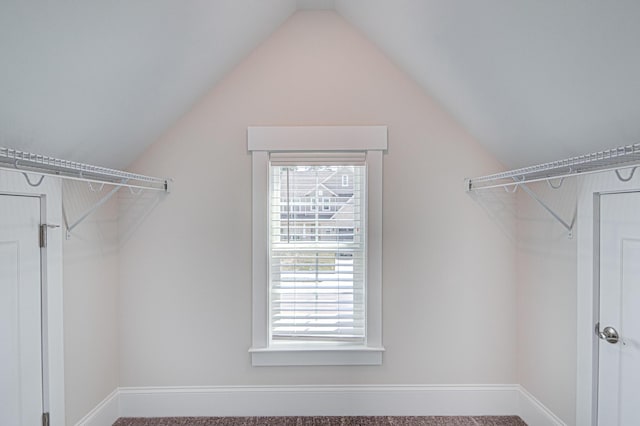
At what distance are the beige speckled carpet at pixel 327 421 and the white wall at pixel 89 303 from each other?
40 cm

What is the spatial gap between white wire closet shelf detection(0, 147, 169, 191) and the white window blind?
0.84 m

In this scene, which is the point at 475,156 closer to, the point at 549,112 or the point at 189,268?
the point at 549,112

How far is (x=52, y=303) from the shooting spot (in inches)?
70.1

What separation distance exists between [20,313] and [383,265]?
202 centimetres

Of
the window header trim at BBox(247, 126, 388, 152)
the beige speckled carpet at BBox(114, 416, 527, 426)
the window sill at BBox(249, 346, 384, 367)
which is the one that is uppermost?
the window header trim at BBox(247, 126, 388, 152)

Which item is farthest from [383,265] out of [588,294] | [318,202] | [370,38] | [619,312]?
[370,38]

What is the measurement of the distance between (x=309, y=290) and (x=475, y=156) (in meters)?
1.50

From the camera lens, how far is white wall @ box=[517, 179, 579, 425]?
1.95 meters

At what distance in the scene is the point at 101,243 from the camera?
7.27 ft

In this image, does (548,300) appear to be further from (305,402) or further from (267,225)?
(267,225)

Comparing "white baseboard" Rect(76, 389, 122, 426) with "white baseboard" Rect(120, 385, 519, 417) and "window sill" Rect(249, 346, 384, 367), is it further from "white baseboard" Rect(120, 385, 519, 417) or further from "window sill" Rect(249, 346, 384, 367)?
"window sill" Rect(249, 346, 384, 367)

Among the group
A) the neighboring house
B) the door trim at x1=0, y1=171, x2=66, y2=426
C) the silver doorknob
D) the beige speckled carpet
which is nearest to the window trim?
the neighboring house

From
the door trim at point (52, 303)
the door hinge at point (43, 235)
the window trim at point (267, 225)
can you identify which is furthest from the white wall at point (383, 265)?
the door hinge at point (43, 235)

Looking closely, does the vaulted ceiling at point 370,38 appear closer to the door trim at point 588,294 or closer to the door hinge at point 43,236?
the door trim at point 588,294
